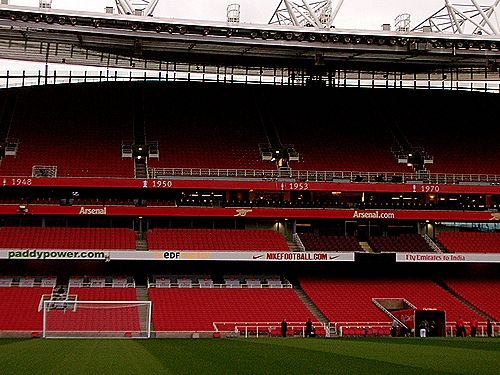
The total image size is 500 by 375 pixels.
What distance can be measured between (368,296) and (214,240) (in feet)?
31.3

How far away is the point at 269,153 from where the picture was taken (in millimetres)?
52469

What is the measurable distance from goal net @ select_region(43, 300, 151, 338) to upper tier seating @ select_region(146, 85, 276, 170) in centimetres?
1484

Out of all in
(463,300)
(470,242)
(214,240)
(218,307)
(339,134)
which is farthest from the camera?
(339,134)

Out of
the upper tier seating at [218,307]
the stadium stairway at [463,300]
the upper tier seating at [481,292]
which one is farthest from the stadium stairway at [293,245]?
the upper tier seating at [481,292]

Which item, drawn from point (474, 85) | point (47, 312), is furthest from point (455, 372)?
point (474, 85)

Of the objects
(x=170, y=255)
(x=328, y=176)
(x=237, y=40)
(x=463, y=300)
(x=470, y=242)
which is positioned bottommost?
(x=463, y=300)

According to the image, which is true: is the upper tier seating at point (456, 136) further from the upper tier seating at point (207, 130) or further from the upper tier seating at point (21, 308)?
the upper tier seating at point (21, 308)

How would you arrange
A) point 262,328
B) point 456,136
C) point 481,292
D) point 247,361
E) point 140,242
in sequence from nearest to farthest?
point 247,361 → point 262,328 → point 140,242 → point 481,292 → point 456,136

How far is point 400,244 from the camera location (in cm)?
4878

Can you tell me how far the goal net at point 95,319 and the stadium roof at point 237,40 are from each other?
1460cm

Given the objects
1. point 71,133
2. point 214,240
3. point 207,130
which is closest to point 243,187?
point 214,240

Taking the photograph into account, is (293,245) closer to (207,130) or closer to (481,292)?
(207,130)

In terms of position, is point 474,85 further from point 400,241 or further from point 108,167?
point 108,167

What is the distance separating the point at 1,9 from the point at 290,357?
2765cm
